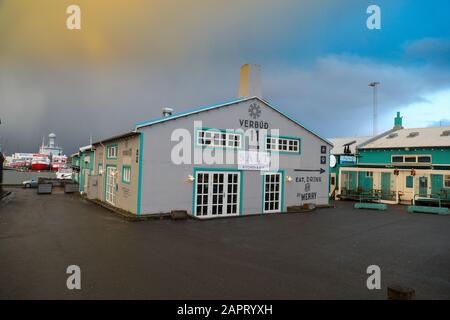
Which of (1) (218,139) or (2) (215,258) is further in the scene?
(1) (218,139)

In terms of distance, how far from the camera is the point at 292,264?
7762mm

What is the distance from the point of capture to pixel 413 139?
84.9 feet

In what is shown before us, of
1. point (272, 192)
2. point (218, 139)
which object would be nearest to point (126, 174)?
point (218, 139)

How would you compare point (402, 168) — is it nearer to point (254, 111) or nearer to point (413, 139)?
point (413, 139)

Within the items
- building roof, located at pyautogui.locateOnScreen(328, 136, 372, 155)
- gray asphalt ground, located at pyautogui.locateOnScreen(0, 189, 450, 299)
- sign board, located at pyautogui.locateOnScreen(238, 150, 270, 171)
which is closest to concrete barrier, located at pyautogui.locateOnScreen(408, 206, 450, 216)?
gray asphalt ground, located at pyautogui.locateOnScreen(0, 189, 450, 299)

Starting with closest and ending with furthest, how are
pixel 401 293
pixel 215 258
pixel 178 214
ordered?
pixel 401 293 < pixel 215 258 < pixel 178 214

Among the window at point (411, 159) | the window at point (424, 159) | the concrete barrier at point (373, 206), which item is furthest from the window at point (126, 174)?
the window at point (424, 159)

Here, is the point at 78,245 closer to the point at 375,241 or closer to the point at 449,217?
the point at 375,241

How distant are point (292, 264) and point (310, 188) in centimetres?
1286

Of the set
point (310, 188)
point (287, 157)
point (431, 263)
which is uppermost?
point (287, 157)

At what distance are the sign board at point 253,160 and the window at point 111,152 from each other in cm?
764

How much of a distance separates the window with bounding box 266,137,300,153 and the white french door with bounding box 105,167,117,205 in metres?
9.30

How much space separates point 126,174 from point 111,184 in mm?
3629
